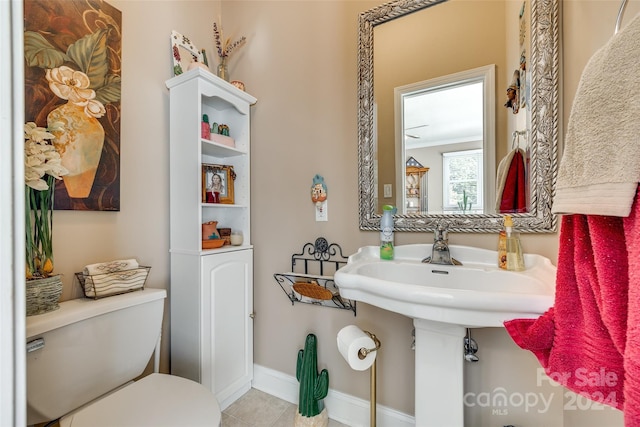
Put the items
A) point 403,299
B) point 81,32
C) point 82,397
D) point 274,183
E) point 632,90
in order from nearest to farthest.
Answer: point 632,90 < point 403,299 < point 82,397 < point 81,32 < point 274,183

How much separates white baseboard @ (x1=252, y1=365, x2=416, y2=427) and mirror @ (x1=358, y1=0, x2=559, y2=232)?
873mm

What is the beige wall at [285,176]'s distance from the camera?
1104 millimetres

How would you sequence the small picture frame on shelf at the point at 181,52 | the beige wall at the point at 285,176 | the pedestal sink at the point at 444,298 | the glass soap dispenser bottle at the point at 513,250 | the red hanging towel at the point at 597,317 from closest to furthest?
1. the red hanging towel at the point at 597,317
2. the pedestal sink at the point at 444,298
3. the glass soap dispenser bottle at the point at 513,250
4. the beige wall at the point at 285,176
5. the small picture frame on shelf at the point at 181,52

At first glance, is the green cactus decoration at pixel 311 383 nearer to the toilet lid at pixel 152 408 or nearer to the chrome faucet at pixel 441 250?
the toilet lid at pixel 152 408

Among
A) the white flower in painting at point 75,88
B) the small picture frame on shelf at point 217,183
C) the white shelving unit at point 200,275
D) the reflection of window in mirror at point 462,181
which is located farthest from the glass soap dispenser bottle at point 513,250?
the white flower in painting at point 75,88

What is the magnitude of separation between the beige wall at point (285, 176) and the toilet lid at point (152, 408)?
0.45 m

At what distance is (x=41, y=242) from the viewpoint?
961mm

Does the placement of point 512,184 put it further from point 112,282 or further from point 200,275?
point 112,282

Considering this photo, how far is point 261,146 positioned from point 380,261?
994 millimetres

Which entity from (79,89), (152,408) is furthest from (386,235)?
(79,89)

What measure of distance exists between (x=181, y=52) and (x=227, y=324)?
152cm

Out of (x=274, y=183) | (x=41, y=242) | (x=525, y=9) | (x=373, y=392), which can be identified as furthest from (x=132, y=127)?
(x=525, y=9)

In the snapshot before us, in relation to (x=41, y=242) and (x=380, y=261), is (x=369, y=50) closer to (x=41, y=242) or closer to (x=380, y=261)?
(x=380, y=261)

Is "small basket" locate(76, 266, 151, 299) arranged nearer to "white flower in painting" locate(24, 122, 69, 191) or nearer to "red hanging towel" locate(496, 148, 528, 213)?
"white flower in painting" locate(24, 122, 69, 191)
